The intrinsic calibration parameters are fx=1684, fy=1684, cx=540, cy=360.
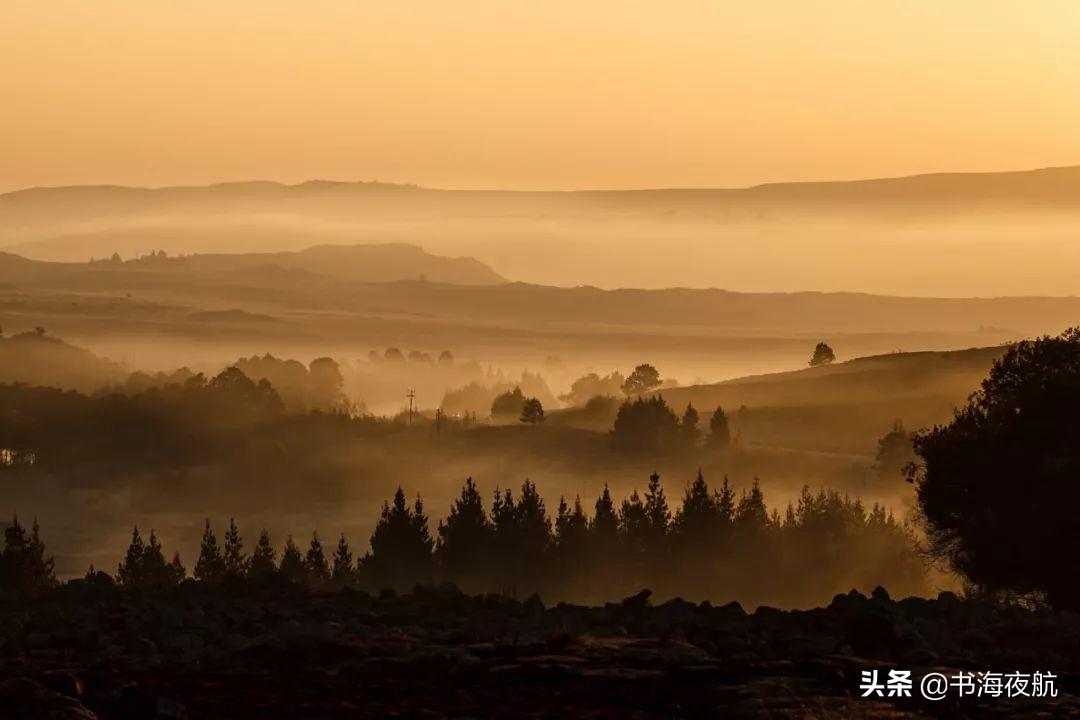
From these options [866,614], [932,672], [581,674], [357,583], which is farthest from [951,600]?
[357,583]

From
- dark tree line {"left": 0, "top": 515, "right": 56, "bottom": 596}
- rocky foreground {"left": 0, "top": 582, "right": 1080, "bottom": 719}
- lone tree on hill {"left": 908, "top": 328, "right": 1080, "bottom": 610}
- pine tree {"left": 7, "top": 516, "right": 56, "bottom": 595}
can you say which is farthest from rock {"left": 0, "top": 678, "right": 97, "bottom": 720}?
pine tree {"left": 7, "top": 516, "right": 56, "bottom": 595}

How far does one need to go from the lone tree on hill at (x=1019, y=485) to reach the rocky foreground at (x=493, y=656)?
1702 centimetres

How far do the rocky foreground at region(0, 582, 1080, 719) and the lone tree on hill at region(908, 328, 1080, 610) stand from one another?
55.8 ft

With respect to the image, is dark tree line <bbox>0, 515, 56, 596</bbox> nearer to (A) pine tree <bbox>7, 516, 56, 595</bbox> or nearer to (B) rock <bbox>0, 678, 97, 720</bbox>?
(A) pine tree <bbox>7, 516, 56, 595</bbox>

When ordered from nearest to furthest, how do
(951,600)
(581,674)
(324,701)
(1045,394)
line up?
(324,701)
(581,674)
(951,600)
(1045,394)

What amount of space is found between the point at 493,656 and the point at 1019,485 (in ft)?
120

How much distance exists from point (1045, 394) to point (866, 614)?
31.1m

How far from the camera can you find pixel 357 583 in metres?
200

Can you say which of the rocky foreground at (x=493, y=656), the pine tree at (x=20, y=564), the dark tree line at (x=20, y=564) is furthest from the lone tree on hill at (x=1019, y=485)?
the pine tree at (x=20, y=564)

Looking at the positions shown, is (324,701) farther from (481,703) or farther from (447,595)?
(447,595)

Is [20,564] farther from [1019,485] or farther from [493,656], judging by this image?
[493,656]

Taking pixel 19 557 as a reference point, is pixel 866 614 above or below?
above

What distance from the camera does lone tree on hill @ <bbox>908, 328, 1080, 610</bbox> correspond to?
67.1 meters

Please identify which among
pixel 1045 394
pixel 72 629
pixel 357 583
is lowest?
pixel 357 583
